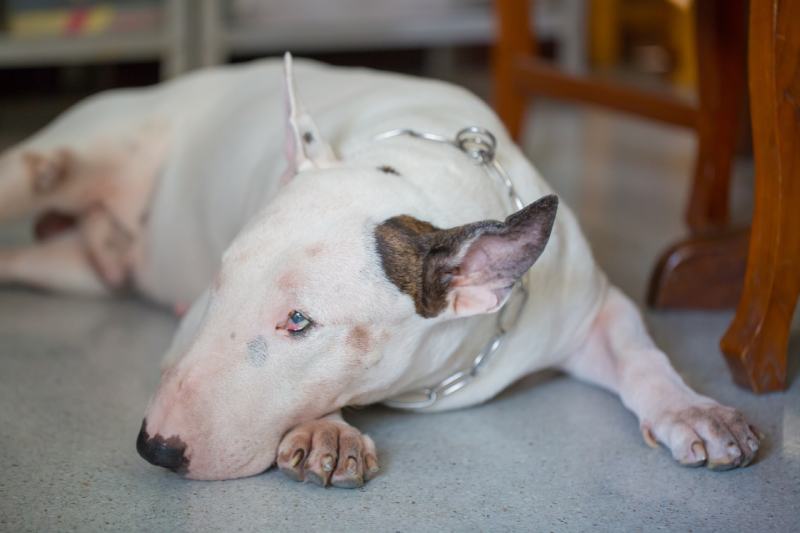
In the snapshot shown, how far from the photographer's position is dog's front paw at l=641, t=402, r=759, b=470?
4.49ft

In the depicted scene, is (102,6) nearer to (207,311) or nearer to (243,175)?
(243,175)

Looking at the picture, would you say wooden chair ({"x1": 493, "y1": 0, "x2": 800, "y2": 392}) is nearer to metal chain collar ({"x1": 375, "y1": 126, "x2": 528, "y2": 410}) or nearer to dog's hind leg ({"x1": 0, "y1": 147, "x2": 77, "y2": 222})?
metal chain collar ({"x1": 375, "y1": 126, "x2": 528, "y2": 410})

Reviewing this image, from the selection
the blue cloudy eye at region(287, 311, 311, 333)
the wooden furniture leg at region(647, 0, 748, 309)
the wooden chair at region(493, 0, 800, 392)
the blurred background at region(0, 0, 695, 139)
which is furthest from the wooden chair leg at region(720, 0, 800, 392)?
the blurred background at region(0, 0, 695, 139)

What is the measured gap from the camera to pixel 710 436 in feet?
4.54

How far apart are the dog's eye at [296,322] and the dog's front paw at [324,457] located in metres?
0.14

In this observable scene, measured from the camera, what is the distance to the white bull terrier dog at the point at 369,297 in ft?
4.09

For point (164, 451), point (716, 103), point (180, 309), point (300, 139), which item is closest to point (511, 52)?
point (716, 103)

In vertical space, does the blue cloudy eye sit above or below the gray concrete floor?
above

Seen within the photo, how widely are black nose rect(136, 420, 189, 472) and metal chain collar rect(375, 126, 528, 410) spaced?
1.22 ft

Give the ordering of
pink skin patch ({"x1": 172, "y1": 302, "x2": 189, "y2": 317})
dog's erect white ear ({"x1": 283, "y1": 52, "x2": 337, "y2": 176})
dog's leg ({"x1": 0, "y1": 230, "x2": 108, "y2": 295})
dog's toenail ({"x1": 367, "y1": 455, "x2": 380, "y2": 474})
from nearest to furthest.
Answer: dog's toenail ({"x1": 367, "y1": 455, "x2": 380, "y2": 474}), dog's erect white ear ({"x1": 283, "y1": 52, "x2": 337, "y2": 176}), pink skin patch ({"x1": 172, "y1": 302, "x2": 189, "y2": 317}), dog's leg ({"x1": 0, "y1": 230, "x2": 108, "y2": 295})

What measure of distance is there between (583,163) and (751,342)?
8.19ft

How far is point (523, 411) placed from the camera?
161 centimetres

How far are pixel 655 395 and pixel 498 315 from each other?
0.26 meters

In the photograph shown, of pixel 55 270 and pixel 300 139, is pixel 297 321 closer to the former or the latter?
pixel 300 139
